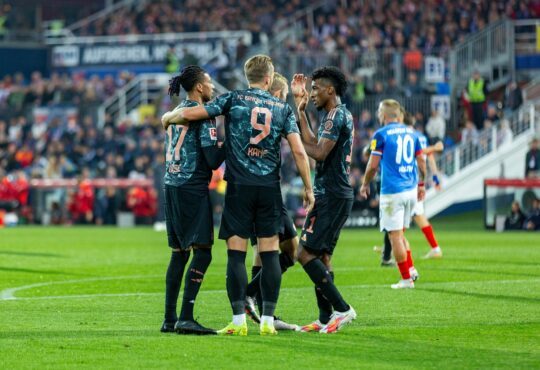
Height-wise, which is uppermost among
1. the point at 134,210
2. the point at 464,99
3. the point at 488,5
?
the point at 488,5

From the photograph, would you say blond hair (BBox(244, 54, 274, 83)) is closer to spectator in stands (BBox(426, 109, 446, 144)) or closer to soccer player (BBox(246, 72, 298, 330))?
soccer player (BBox(246, 72, 298, 330))

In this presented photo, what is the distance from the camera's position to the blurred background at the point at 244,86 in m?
34.6

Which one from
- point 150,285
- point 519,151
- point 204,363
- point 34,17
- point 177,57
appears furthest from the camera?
point 34,17

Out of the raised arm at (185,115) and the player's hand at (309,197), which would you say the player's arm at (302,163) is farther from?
the raised arm at (185,115)

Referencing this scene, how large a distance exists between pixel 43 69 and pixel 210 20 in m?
8.47

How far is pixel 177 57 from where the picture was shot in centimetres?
4497

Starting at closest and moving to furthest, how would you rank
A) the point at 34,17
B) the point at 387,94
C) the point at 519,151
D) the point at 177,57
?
the point at 519,151 → the point at 387,94 → the point at 177,57 → the point at 34,17

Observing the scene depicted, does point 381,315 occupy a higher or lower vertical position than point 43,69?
lower

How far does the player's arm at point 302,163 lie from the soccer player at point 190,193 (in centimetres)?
65

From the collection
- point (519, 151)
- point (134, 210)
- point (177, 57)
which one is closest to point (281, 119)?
point (519, 151)

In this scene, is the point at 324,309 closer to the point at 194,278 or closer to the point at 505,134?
the point at 194,278

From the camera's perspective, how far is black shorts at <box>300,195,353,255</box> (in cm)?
1072

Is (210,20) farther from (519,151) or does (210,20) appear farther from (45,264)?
(45,264)

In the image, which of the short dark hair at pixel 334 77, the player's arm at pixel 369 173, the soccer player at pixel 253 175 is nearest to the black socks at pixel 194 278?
the soccer player at pixel 253 175
